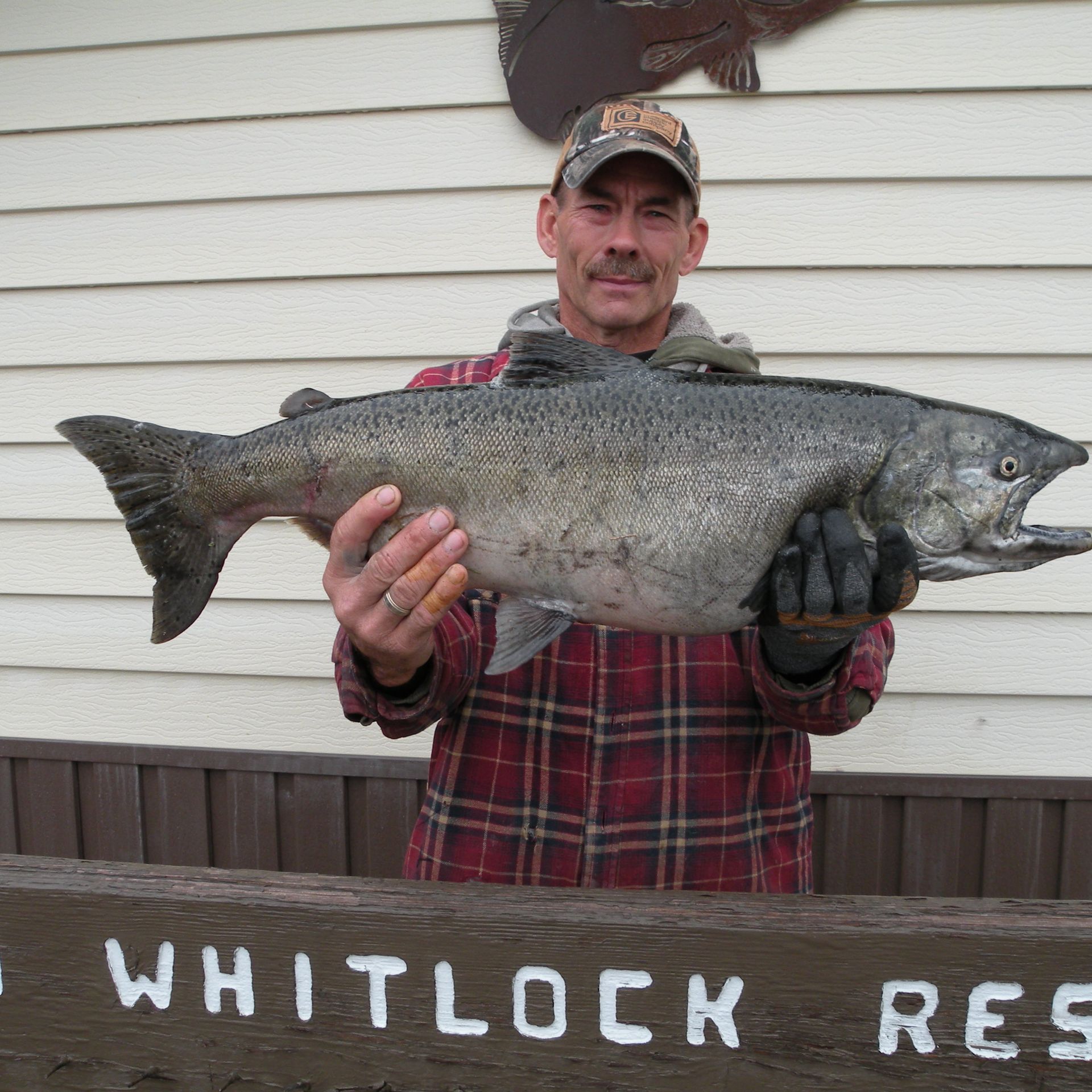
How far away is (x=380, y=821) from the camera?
3502 millimetres

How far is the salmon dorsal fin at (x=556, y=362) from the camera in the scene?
6.10ft

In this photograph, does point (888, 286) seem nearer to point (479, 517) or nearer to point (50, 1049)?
point (479, 517)

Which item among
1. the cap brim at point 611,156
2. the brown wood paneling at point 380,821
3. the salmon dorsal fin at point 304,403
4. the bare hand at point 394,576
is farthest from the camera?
the brown wood paneling at point 380,821

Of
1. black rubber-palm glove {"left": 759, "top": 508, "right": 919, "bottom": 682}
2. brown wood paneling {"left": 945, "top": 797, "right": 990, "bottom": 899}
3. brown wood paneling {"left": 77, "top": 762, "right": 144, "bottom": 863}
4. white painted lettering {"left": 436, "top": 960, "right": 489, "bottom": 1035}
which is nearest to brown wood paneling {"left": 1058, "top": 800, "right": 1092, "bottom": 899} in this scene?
brown wood paneling {"left": 945, "top": 797, "right": 990, "bottom": 899}

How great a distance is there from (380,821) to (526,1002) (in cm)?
227

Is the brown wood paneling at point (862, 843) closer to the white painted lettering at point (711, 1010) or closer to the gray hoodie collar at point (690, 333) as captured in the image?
the gray hoodie collar at point (690, 333)

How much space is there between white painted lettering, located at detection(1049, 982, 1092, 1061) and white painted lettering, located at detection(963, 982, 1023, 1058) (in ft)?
0.21

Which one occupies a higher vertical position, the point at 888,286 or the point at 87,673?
the point at 888,286

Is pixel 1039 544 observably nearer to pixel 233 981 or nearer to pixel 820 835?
pixel 233 981

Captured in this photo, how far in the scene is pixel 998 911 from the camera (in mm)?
1381

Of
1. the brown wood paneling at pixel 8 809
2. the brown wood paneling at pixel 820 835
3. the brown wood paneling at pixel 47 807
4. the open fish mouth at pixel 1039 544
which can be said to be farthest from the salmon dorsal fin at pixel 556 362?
the brown wood paneling at pixel 8 809

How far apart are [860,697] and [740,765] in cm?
39

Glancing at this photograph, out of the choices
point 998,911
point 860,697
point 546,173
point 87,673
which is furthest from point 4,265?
point 998,911

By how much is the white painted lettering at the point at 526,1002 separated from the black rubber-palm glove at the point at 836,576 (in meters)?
0.91
